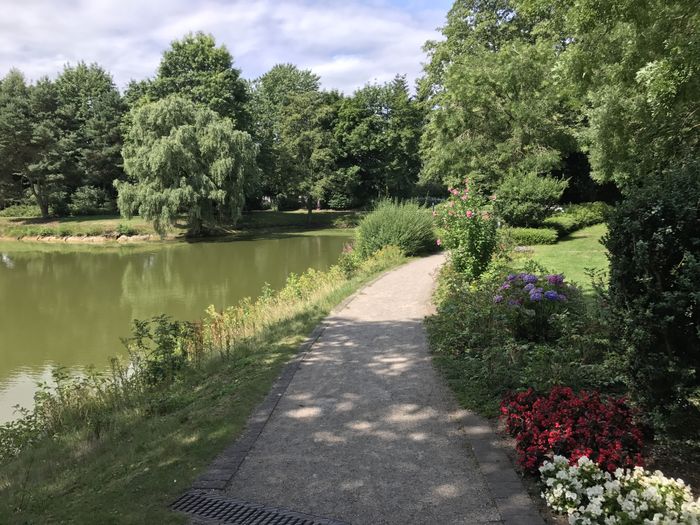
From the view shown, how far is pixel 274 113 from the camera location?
54938 mm

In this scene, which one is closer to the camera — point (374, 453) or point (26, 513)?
point (26, 513)

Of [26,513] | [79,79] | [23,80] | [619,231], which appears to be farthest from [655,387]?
[79,79]

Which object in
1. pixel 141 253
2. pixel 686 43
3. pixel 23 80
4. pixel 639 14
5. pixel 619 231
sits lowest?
pixel 141 253

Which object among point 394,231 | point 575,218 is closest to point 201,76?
point 394,231

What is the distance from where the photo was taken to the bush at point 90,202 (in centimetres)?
4134

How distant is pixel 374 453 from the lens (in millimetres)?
4156

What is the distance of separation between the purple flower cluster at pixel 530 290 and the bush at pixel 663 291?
8.77 ft

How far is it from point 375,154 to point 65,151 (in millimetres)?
25750

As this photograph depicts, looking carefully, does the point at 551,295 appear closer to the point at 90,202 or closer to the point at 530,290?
the point at 530,290

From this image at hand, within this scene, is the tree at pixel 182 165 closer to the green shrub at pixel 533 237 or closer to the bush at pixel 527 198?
the bush at pixel 527 198

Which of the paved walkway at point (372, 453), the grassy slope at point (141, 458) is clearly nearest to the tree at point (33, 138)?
the grassy slope at point (141, 458)

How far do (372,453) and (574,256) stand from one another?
1208 cm

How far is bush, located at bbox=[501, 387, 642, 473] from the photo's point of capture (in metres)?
3.48

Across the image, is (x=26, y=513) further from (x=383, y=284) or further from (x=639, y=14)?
(x=639, y=14)
